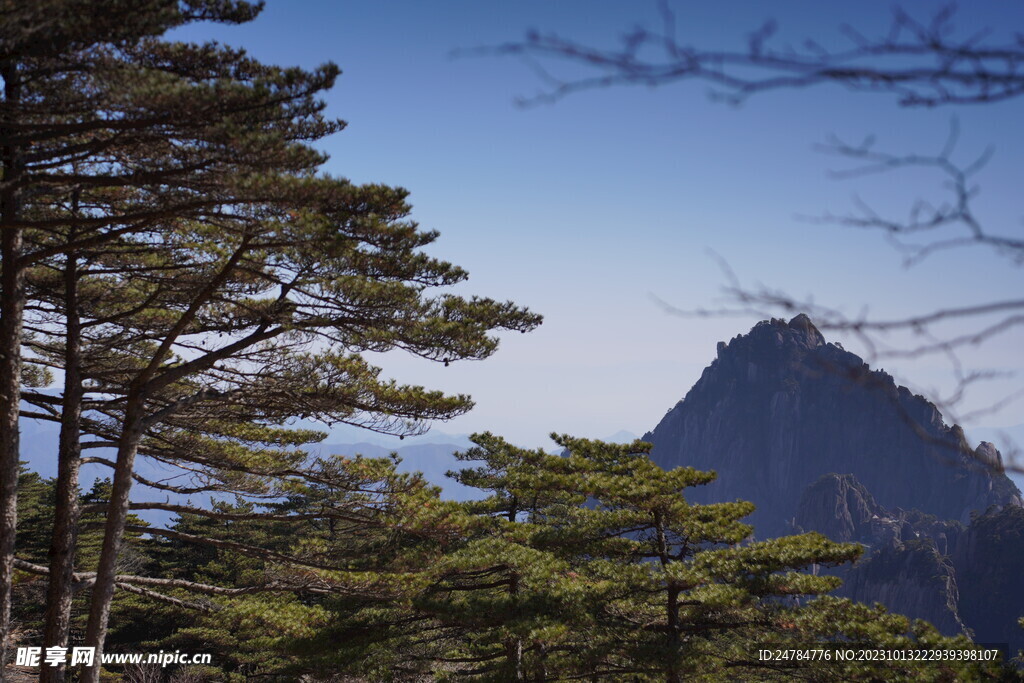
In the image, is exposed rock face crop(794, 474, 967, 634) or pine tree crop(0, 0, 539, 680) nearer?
pine tree crop(0, 0, 539, 680)

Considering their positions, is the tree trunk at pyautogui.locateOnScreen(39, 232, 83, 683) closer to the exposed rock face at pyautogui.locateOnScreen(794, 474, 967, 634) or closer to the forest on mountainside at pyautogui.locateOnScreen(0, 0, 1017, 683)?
the forest on mountainside at pyautogui.locateOnScreen(0, 0, 1017, 683)

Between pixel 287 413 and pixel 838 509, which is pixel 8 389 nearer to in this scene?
pixel 287 413

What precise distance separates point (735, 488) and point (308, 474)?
109 m

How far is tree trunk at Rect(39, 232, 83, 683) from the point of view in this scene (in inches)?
289

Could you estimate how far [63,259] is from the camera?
774 cm

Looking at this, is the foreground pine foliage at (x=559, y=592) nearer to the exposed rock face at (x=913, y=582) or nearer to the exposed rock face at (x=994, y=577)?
the exposed rock face at (x=913, y=582)

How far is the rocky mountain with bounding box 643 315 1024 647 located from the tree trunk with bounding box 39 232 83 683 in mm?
57911

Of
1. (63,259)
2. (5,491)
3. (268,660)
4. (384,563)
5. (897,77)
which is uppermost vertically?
(63,259)

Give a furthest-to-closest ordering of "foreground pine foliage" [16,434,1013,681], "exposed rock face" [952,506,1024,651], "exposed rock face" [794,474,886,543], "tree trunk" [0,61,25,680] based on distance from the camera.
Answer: "exposed rock face" [794,474,886,543]
"exposed rock face" [952,506,1024,651]
"foreground pine foliage" [16,434,1013,681]
"tree trunk" [0,61,25,680]

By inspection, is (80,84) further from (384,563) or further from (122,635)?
(122,635)

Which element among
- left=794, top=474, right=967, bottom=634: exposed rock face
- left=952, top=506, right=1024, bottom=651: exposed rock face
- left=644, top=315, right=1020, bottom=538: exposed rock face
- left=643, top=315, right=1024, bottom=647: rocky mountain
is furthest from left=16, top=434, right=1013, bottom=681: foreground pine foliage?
left=644, top=315, right=1020, bottom=538: exposed rock face

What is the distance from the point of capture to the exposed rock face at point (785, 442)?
9831 cm

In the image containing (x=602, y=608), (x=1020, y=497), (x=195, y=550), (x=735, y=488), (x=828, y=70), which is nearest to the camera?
(x=828, y=70)

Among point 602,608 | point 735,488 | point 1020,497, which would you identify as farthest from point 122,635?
point 1020,497
